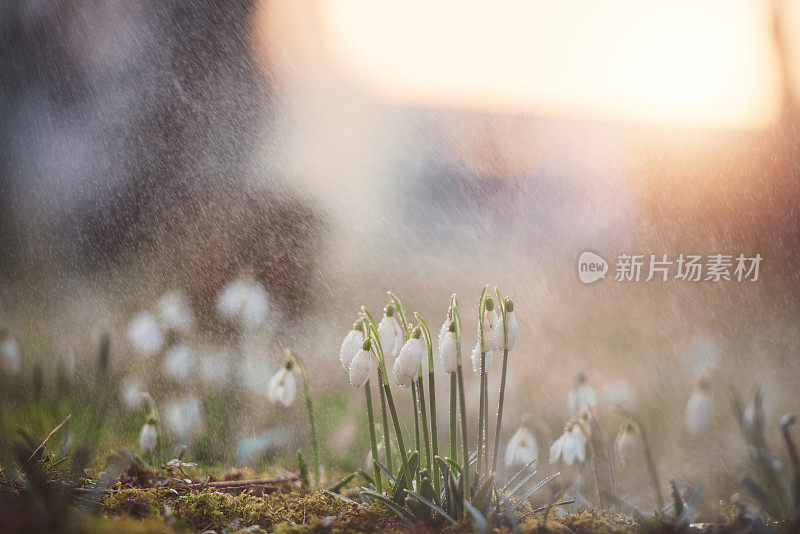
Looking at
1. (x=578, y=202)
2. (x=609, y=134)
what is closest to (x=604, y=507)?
(x=578, y=202)

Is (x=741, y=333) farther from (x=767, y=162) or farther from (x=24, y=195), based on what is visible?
(x=24, y=195)

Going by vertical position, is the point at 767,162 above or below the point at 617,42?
below

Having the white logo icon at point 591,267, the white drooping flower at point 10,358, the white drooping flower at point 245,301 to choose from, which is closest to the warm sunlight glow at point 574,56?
the white logo icon at point 591,267

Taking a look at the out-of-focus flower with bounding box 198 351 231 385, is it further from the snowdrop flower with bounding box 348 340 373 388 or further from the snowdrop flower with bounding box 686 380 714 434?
the snowdrop flower with bounding box 686 380 714 434

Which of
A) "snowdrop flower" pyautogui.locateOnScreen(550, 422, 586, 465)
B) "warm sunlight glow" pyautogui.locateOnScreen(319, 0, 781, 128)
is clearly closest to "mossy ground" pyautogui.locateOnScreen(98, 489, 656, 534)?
"snowdrop flower" pyautogui.locateOnScreen(550, 422, 586, 465)

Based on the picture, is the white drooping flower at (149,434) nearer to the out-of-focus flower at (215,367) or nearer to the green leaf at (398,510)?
the out-of-focus flower at (215,367)

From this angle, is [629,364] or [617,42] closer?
[617,42]
